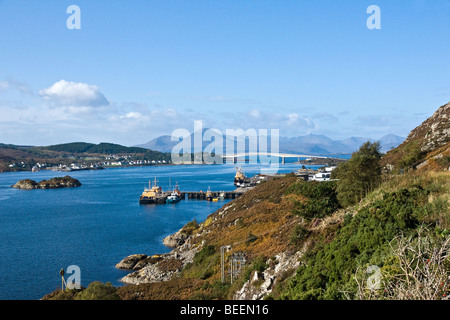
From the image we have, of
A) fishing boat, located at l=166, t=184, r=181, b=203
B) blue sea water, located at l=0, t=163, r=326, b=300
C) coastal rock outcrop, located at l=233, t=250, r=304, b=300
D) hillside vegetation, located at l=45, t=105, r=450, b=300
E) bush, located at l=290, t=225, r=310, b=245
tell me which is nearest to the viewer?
hillside vegetation, located at l=45, t=105, r=450, b=300

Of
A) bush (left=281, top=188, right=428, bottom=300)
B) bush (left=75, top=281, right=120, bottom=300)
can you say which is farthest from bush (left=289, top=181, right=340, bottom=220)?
bush (left=75, top=281, right=120, bottom=300)

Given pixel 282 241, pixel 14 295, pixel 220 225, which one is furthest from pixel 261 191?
pixel 14 295

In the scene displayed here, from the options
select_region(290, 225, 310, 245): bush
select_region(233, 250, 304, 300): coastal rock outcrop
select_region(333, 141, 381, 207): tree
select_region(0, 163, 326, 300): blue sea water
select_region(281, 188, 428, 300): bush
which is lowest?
select_region(0, 163, 326, 300): blue sea water

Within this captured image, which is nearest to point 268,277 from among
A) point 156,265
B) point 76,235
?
point 156,265

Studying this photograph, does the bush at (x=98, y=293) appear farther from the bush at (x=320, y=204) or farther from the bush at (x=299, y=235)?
the bush at (x=320, y=204)

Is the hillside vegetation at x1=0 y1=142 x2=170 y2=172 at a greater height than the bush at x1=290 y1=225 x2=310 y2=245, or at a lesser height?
greater

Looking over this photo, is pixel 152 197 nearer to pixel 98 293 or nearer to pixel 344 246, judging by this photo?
pixel 98 293

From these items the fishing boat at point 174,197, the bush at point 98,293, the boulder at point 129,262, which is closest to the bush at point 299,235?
the bush at point 98,293

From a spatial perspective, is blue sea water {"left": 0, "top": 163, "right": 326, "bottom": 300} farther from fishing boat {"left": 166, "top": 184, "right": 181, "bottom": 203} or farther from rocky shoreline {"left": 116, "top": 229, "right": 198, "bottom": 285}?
fishing boat {"left": 166, "top": 184, "right": 181, "bottom": 203}

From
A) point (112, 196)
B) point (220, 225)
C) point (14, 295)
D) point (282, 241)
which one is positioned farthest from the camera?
point (112, 196)

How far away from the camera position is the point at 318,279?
7.23m

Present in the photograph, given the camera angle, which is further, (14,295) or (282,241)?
(14,295)
